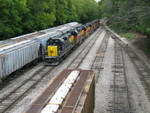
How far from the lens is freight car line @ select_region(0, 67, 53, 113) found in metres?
14.8

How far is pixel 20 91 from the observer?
57.2 feet

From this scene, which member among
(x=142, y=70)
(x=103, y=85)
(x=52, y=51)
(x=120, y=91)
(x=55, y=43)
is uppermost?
(x=55, y=43)

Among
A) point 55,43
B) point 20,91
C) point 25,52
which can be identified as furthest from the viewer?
point 55,43

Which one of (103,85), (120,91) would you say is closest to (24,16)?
(103,85)

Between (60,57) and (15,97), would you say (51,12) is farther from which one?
(15,97)

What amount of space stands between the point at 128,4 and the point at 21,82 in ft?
53.7

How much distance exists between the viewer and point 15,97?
53.1 feet

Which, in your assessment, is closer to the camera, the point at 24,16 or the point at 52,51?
the point at 52,51

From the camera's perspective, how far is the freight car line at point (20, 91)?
14.8 metres

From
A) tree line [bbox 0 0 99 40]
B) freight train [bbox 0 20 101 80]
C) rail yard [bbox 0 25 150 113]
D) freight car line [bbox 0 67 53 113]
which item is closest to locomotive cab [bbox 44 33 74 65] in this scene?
freight train [bbox 0 20 101 80]

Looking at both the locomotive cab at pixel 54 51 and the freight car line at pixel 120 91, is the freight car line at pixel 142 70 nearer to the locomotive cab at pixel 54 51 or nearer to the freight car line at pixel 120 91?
the freight car line at pixel 120 91

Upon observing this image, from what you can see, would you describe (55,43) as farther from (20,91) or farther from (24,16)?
(24,16)

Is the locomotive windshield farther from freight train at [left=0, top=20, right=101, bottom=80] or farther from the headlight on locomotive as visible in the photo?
the headlight on locomotive

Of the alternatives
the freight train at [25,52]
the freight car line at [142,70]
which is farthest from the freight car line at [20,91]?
the freight car line at [142,70]
